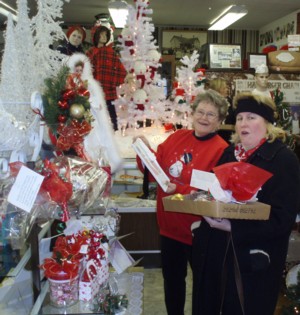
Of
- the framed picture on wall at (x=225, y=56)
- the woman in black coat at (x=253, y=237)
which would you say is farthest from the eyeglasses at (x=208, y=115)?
the framed picture on wall at (x=225, y=56)

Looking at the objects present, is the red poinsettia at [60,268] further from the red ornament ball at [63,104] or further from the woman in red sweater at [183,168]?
the woman in red sweater at [183,168]

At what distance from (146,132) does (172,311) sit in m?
2.60

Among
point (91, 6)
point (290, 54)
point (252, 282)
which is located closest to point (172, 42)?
point (91, 6)

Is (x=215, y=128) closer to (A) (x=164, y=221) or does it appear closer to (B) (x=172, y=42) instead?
(A) (x=164, y=221)

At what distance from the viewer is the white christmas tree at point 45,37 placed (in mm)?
1431

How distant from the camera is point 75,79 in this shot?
138cm

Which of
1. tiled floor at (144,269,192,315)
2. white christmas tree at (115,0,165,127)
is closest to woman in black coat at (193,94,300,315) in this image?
tiled floor at (144,269,192,315)

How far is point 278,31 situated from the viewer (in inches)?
404

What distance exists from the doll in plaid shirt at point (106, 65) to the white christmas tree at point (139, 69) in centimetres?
11

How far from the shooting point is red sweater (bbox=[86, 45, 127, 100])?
4539 millimetres

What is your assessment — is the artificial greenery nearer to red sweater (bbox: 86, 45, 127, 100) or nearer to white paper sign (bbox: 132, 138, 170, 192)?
white paper sign (bbox: 132, 138, 170, 192)

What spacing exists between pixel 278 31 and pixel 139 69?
Answer: 704 centimetres

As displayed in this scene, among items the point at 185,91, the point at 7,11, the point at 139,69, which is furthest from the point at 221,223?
the point at 185,91

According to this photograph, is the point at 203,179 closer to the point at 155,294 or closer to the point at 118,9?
the point at 155,294
